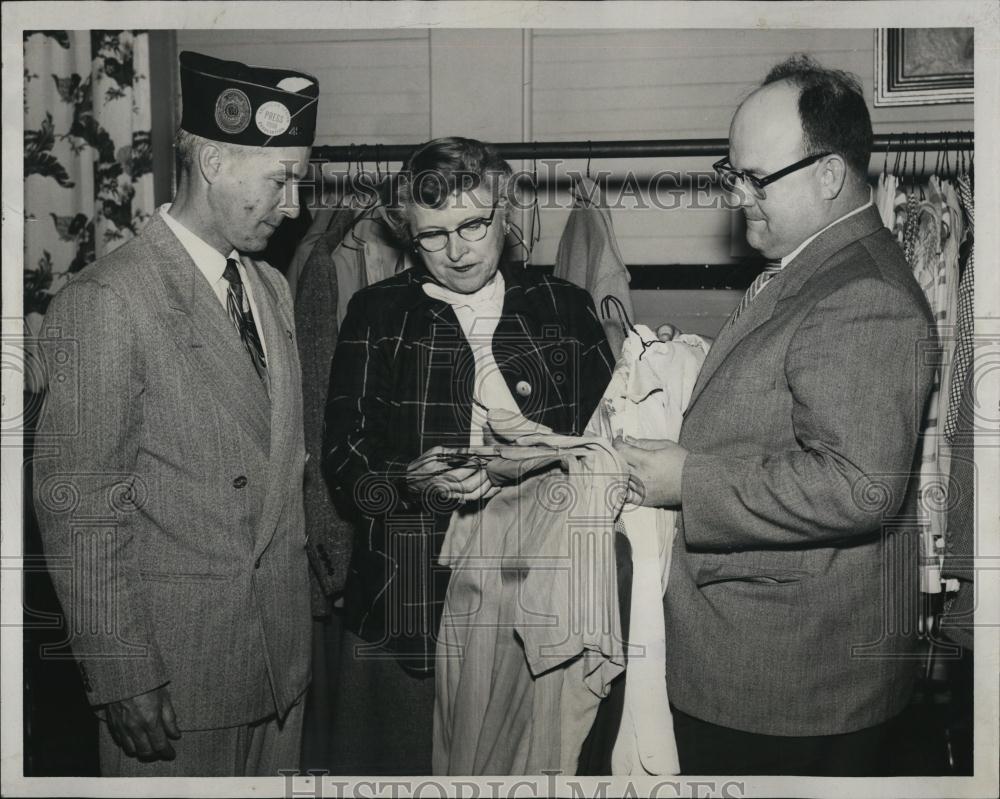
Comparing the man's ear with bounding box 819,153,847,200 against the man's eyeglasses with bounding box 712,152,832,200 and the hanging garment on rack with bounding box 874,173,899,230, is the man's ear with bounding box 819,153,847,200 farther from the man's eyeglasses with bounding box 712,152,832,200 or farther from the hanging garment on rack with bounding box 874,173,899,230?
the hanging garment on rack with bounding box 874,173,899,230

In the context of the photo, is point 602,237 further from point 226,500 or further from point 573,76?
point 226,500

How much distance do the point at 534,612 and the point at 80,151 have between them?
142cm

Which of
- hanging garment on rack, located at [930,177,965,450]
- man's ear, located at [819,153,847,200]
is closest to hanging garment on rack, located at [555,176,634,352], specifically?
man's ear, located at [819,153,847,200]

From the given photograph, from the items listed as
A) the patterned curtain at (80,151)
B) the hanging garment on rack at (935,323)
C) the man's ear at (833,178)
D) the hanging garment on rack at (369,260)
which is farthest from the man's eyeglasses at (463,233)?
the hanging garment on rack at (935,323)

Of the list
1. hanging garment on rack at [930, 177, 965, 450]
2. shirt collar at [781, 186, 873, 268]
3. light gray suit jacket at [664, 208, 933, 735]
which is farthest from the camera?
hanging garment on rack at [930, 177, 965, 450]

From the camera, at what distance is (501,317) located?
191cm

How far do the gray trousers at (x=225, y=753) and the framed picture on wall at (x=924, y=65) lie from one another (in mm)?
1817

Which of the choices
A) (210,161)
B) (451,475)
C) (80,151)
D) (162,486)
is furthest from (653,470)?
(80,151)

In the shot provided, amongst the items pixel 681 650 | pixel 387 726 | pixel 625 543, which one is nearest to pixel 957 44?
pixel 625 543

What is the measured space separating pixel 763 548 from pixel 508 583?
0.49 meters

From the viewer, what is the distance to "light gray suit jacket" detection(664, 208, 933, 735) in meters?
1.64

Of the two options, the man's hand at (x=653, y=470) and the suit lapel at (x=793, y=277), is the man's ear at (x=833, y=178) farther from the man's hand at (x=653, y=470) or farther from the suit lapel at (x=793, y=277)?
the man's hand at (x=653, y=470)

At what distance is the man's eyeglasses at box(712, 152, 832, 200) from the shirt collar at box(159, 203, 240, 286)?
995 millimetres

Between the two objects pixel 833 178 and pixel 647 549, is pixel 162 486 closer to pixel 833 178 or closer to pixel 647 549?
pixel 647 549
